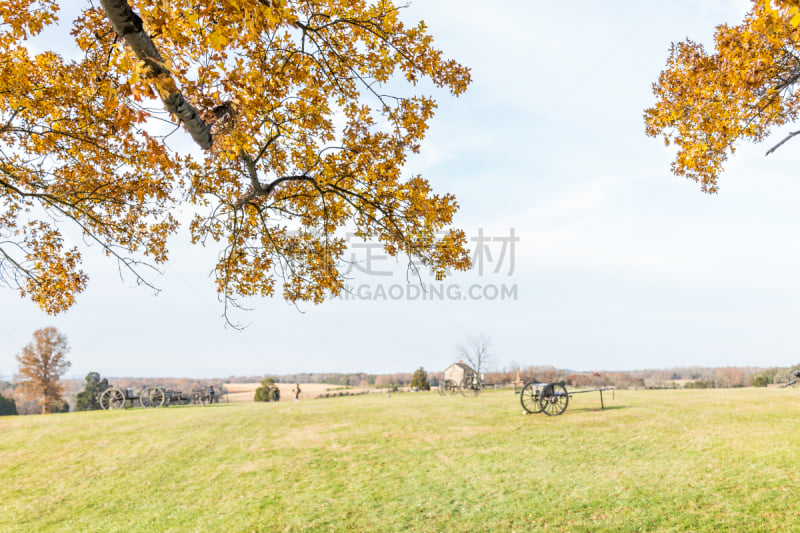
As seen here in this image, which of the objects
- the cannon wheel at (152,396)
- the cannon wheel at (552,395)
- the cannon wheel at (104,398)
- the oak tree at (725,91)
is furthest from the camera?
the cannon wheel at (152,396)

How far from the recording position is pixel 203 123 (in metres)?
4.32

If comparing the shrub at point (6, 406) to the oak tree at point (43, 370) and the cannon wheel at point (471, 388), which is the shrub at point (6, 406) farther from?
the cannon wheel at point (471, 388)

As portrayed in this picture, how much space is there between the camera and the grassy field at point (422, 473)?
6.90 metres

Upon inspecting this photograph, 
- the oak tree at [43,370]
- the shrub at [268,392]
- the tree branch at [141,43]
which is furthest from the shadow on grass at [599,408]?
the oak tree at [43,370]

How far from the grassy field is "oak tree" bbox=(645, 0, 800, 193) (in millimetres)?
5736

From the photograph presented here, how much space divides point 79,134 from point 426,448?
10.3 meters

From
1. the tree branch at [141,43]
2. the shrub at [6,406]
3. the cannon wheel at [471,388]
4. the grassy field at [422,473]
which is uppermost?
the tree branch at [141,43]

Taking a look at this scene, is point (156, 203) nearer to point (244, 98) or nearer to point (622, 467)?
point (244, 98)

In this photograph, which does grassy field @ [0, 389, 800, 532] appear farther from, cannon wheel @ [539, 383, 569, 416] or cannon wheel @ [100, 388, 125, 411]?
cannon wheel @ [100, 388, 125, 411]

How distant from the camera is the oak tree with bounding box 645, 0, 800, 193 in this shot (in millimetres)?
5840

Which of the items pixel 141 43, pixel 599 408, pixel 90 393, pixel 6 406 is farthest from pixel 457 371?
pixel 141 43

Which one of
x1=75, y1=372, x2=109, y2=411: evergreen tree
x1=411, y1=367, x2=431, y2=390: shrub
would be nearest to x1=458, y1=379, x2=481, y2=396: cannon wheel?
x1=411, y1=367, x2=431, y2=390: shrub

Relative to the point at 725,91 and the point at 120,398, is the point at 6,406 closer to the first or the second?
the point at 120,398

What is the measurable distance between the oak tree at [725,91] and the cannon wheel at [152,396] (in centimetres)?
2705
